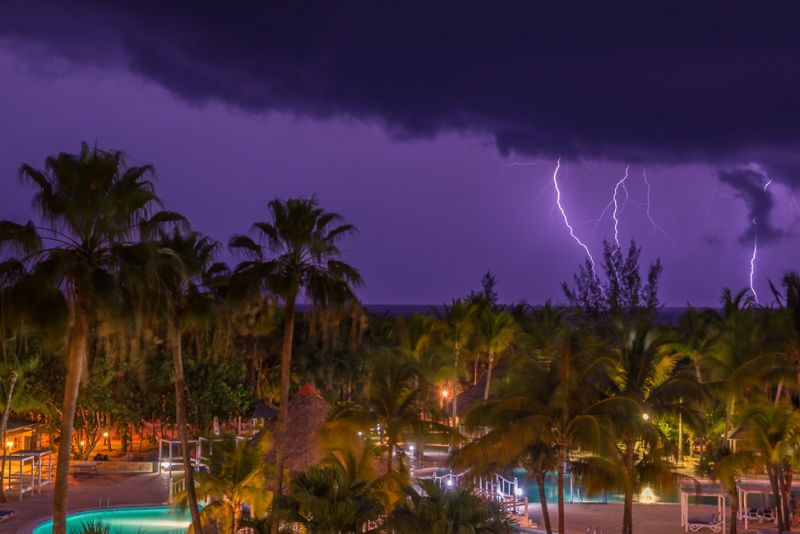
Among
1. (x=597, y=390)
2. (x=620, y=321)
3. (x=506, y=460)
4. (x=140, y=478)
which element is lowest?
(x=140, y=478)

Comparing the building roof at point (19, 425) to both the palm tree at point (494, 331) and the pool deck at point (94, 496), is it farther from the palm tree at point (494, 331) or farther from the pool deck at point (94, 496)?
the palm tree at point (494, 331)

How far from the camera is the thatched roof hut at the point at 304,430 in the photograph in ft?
75.7

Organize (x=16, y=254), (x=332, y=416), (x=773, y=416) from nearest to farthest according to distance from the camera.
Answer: (x=16, y=254) < (x=773, y=416) < (x=332, y=416)

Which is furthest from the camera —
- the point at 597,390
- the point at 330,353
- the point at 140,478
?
the point at 330,353

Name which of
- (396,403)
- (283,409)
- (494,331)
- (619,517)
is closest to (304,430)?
(396,403)

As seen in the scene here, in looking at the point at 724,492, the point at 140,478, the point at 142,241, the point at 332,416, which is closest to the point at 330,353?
the point at 140,478

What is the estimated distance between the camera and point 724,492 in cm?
2275

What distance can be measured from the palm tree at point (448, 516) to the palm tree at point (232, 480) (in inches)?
245

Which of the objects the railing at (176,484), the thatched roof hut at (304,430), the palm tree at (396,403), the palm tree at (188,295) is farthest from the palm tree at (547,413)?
the railing at (176,484)

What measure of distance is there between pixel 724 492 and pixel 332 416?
10.6 metres

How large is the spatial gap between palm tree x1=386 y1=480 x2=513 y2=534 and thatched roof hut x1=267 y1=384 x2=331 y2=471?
1007cm

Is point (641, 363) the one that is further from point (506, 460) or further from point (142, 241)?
point (142, 241)

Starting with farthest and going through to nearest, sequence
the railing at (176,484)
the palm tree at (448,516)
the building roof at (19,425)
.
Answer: the building roof at (19,425) < the railing at (176,484) < the palm tree at (448,516)

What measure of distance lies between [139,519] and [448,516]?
14.9m
